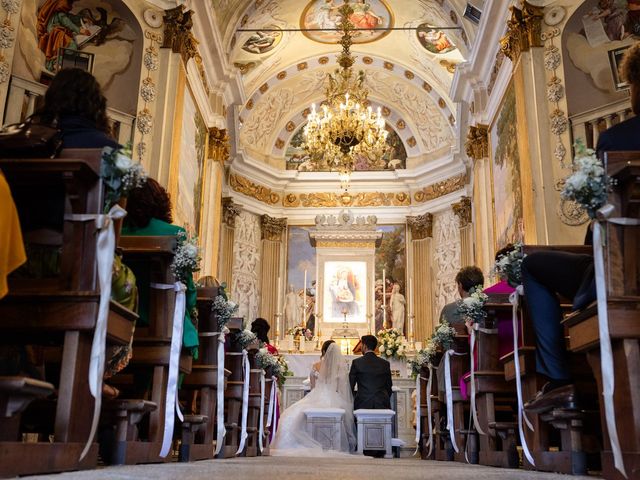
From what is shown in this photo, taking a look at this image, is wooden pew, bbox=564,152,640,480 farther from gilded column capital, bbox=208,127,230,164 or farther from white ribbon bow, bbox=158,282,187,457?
gilded column capital, bbox=208,127,230,164

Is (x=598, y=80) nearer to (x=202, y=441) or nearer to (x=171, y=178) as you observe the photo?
(x=171, y=178)

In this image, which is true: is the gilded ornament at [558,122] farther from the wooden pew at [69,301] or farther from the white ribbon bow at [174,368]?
the wooden pew at [69,301]

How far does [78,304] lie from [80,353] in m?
0.20

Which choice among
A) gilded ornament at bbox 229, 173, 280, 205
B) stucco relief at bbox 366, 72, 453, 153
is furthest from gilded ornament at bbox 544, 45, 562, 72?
gilded ornament at bbox 229, 173, 280, 205

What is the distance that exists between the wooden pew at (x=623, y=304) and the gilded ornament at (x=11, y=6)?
7.28 meters

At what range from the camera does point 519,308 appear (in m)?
4.17

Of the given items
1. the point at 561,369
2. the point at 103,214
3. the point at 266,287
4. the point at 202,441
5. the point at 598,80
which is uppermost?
the point at 598,80

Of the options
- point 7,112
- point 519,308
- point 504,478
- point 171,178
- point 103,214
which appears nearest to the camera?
point 504,478

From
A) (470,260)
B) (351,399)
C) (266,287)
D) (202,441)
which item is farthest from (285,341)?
(202,441)

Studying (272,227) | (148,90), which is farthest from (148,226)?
(272,227)

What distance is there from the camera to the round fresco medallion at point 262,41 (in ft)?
51.3

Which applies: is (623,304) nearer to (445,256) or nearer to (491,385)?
(491,385)

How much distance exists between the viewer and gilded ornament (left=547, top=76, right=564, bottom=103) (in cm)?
885

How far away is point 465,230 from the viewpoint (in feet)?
53.2
